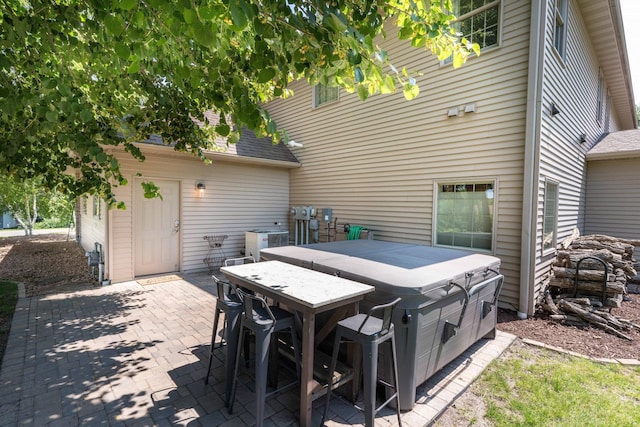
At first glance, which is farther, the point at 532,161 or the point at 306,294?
the point at 532,161

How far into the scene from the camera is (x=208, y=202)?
767 cm

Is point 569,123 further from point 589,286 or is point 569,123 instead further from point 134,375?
point 134,375

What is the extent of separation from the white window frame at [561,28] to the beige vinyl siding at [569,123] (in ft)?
0.62

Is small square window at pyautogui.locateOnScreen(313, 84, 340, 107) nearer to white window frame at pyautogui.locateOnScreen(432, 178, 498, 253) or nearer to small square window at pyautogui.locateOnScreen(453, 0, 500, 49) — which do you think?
small square window at pyautogui.locateOnScreen(453, 0, 500, 49)

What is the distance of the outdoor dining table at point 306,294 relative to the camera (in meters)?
2.29

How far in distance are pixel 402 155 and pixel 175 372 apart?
5462mm

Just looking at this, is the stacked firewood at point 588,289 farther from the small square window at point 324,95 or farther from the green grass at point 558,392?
the small square window at point 324,95

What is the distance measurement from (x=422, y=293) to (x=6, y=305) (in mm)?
6545

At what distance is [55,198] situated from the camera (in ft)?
50.9

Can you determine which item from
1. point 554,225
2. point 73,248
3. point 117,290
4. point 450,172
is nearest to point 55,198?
point 73,248

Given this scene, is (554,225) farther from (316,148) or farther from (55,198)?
(55,198)

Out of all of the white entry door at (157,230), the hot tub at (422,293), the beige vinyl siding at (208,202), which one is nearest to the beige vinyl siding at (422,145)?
the beige vinyl siding at (208,202)

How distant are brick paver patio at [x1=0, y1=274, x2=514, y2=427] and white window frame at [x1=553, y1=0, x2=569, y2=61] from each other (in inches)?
207

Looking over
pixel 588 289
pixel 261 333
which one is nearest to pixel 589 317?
pixel 588 289
